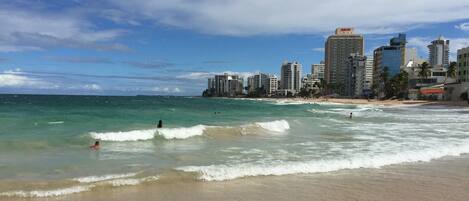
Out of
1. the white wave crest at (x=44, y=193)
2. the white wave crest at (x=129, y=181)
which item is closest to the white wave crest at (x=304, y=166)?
the white wave crest at (x=129, y=181)

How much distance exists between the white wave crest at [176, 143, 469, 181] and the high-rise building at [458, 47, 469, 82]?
3742 inches

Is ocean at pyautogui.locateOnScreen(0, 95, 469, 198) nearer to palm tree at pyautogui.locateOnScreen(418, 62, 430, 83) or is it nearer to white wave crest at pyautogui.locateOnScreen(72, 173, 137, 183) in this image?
white wave crest at pyautogui.locateOnScreen(72, 173, 137, 183)

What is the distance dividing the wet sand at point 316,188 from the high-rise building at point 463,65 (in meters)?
99.3

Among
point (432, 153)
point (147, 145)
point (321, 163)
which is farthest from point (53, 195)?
point (432, 153)

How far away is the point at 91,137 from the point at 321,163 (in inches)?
467

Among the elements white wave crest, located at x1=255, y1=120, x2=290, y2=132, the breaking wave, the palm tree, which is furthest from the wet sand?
the palm tree

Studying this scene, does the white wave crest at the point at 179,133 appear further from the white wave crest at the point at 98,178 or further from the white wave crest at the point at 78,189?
the white wave crest at the point at 78,189

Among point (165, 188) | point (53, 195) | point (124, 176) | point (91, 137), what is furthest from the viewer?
point (91, 137)

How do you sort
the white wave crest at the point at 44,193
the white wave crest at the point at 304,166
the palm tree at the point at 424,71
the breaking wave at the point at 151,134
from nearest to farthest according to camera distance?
the white wave crest at the point at 44,193 → the white wave crest at the point at 304,166 → the breaking wave at the point at 151,134 → the palm tree at the point at 424,71

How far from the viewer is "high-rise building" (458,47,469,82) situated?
10075cm

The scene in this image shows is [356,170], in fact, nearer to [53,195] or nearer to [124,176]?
[124,176]

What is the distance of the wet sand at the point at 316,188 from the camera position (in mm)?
9172

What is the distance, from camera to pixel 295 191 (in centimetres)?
977

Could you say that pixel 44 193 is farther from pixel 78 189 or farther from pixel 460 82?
pixel 460 82
